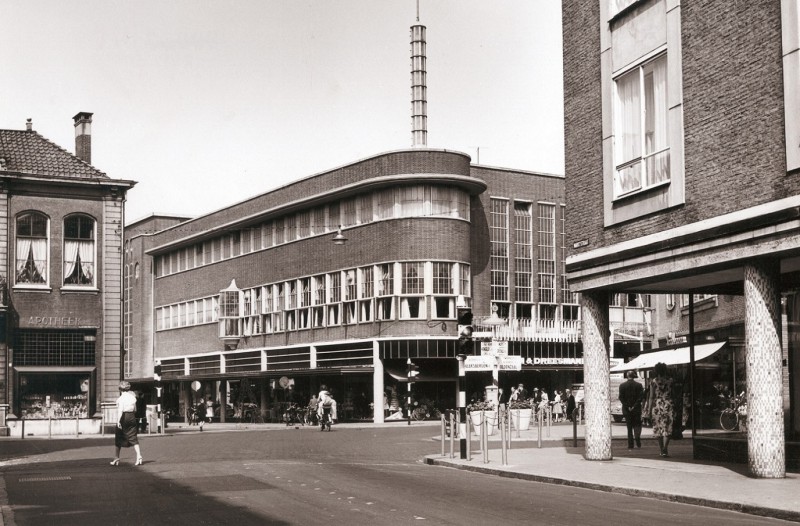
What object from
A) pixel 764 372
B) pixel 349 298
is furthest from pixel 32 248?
pixel 764 372

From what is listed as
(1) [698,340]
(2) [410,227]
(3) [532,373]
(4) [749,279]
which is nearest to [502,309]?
(3) [532,373]

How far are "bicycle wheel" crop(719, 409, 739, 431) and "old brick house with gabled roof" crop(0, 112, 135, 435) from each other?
2746 cm

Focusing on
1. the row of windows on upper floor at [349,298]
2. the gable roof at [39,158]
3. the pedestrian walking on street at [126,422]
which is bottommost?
the pedestrian walking on street at [126,422]

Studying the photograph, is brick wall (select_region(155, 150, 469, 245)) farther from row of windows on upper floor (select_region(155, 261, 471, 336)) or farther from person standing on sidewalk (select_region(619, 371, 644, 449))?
person standing on sidewalk (select_region(619, 371, 644, 449))

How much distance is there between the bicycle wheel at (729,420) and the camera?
20344 mm

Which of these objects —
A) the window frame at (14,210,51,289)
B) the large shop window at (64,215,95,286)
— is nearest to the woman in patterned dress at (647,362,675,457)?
the large shop window at (64,215,95,286)

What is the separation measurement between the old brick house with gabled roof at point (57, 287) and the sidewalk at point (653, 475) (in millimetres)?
21168

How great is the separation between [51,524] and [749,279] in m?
10.7

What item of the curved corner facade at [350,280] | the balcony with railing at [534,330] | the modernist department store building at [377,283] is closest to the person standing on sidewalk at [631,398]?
the modernist department store building at [377,283]

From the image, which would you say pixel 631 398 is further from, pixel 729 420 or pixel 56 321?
pixel 56 321

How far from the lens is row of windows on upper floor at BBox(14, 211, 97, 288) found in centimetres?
4200

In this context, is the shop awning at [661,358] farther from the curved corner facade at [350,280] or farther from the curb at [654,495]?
the curb at [654,495]

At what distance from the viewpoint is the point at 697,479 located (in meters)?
16.8

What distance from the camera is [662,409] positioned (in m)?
21.8
